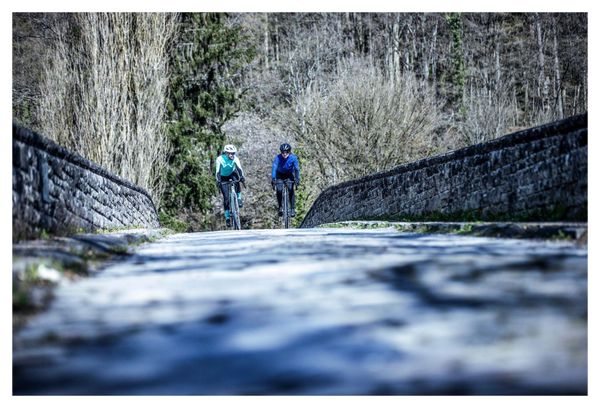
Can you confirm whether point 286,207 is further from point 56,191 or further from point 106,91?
point 106,91

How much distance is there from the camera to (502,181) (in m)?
10.5

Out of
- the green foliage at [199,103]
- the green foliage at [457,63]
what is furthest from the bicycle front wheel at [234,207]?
the green foliage at [457,63]

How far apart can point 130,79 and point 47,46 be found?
2.81 m

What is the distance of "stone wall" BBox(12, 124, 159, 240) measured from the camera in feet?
23.1

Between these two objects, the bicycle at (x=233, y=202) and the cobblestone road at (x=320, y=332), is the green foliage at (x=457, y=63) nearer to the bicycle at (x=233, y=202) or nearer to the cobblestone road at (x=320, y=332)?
the bicycle at (x=233, y=202)

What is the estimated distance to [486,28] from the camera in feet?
102

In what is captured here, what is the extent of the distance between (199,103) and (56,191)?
24157mm

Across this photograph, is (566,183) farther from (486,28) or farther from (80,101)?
(486,28)

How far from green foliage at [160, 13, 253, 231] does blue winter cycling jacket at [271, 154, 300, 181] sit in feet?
49.7

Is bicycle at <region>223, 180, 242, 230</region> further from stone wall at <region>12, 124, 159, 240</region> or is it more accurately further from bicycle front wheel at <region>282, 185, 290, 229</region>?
stone wall at <region>12, 124, 159, 240</region>

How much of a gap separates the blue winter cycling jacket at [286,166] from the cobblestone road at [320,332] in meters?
10.5

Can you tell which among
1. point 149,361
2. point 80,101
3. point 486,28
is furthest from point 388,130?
point 149,361

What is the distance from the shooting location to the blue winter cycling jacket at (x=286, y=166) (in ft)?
52.2

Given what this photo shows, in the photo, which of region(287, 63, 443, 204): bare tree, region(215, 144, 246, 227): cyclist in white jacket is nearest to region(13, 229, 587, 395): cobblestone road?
region(215, 144, 246, 227): cyclist in white jacket
